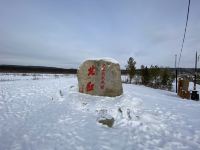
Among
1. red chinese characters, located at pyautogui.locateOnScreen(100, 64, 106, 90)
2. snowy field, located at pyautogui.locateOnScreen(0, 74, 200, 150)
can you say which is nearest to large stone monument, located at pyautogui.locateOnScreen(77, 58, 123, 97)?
red chinese characters, located at pyautogui.locateOnScreen(100, 64, 106, 90)

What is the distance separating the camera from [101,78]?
1080 cm

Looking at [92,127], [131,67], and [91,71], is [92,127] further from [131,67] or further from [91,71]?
[131,67]

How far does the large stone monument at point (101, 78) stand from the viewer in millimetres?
10704

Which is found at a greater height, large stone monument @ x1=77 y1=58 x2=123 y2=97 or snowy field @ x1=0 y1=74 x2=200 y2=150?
large stone monument @ x1=77 y1=58 x2=123 y2=97

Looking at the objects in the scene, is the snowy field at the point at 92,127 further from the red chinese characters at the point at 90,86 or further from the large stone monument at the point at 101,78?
the red chinese characters at the point at 90,86

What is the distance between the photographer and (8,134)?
219 inches

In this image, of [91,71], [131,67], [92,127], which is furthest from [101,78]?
[131,67]

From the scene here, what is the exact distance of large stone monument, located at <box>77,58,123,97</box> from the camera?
10704 mm

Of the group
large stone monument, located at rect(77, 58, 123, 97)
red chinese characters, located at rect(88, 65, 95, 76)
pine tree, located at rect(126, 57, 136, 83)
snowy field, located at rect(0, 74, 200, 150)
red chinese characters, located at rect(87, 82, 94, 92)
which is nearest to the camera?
snowy field, located at rect(0, 74, 200, 150)

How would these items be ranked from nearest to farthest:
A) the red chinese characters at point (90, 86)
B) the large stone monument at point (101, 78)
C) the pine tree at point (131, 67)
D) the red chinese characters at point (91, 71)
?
the large stone monument at point (101, 78) → the red chinese characters at point (90, 86) → the red chinese characters at point (91, 71) → the pine tree at point (131, 67)

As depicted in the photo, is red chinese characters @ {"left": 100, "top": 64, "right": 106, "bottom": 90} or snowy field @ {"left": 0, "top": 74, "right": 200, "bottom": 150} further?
red chinese characters @ {"left": 100, "top": 64, "right": 106, "bottom": 90}

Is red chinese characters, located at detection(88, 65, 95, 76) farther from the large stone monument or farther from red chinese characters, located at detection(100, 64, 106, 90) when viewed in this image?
red chinese characters, located at detection(100, 64, 106, 90)

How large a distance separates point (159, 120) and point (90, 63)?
5346 mm

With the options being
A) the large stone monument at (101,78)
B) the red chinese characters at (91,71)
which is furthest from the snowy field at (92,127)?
the red chinese characters at (91,71)
